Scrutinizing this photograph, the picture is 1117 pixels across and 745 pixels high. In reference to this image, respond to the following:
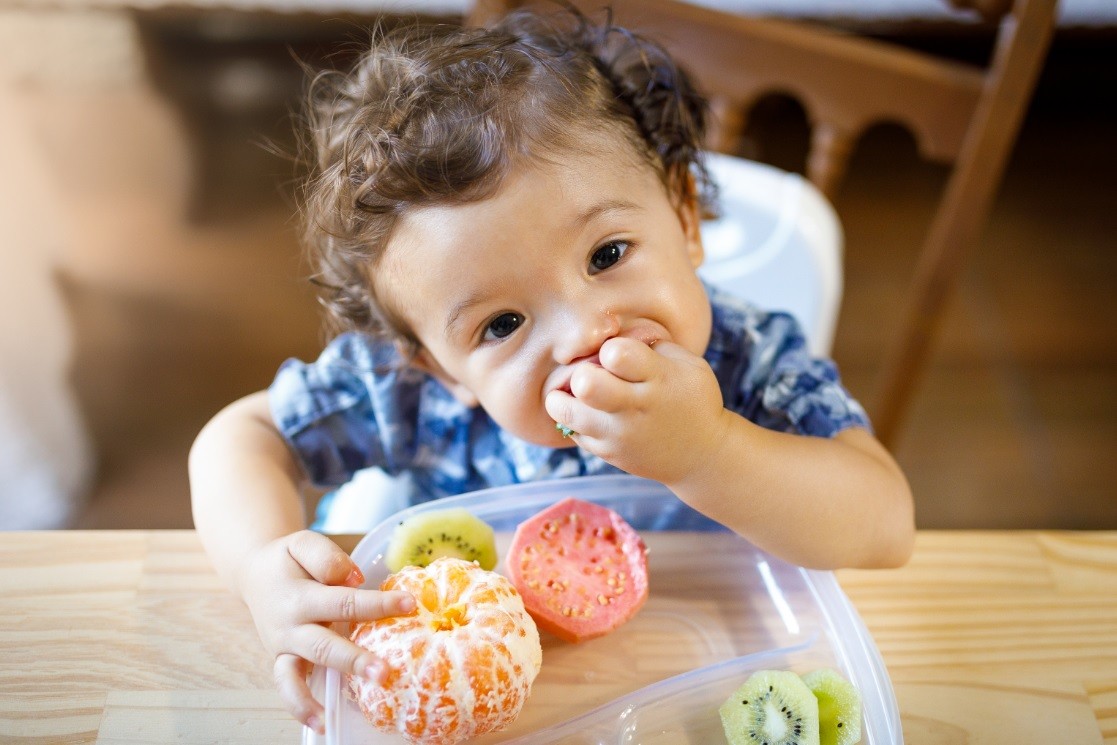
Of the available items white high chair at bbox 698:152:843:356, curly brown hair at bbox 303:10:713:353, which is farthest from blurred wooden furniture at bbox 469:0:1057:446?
curly brown hair at bbox 303:10:713:353

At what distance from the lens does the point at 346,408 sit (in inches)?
35.5

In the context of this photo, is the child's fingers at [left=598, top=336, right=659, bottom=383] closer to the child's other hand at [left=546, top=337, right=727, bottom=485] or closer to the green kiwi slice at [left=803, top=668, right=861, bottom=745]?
the child's other hand at [left=546, top=337, right=727, bottom=485]

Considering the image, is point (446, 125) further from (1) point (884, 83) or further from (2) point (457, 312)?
(1) point (884, 83)

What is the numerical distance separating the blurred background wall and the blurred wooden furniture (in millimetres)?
684

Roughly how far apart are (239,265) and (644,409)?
183 centimetres

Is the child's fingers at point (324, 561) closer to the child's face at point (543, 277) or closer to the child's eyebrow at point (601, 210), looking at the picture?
the child's face at point (543, 277)

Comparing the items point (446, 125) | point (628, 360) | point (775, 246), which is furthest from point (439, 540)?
point (775, 246)

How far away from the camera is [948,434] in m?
1.96

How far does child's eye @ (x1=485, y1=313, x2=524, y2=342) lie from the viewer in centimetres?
71

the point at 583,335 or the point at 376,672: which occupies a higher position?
the point at 583,335

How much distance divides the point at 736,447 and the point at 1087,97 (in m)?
2.59

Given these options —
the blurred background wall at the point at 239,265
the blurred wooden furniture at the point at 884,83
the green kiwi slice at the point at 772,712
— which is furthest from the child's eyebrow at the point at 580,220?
the blurred background wall at the point at 239,265

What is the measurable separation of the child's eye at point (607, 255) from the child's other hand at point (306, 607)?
0.27 m

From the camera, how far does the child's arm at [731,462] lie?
0.64 meters
